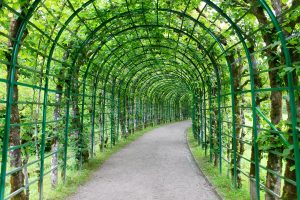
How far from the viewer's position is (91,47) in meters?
8.52

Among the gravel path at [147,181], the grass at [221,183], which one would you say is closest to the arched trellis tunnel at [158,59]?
the grass at [221,183]

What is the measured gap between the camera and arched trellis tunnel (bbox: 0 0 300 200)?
3.95 meters

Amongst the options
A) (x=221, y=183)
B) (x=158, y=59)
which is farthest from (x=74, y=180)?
(x=158, y=59)

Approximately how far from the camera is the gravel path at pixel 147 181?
6023 millimetres

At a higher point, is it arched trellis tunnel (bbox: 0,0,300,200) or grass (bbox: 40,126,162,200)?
arched trellis tunnel (bbox: 0,0,300,200)

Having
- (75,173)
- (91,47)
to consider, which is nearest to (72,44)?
(91,47)

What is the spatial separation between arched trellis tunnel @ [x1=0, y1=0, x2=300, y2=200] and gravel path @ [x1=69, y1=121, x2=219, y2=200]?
765 mm

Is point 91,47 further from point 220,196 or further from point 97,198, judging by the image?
point 220,196

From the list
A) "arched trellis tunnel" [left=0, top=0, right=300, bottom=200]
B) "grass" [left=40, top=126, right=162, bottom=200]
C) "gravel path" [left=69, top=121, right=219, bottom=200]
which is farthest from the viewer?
"gravel path" [left=69, top=121, right=219, bottom=200]

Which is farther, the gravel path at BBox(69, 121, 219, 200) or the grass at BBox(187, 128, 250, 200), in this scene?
the gravel path at BBox(69, 121, 219, 200)

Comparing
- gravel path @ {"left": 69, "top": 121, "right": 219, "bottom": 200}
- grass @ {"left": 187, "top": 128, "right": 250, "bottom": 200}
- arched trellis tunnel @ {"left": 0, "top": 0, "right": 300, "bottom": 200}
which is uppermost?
arched trellis tunnel @ {"left": 0, "top": 0, "right": 300, "bottom": 200}

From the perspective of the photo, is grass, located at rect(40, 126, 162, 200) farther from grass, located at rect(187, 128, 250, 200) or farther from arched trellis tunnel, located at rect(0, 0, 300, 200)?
grass, located at rect(187, 128, 250, 200)

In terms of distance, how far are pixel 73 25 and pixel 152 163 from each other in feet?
16.3

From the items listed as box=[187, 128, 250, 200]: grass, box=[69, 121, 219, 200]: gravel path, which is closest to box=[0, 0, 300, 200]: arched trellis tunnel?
box=[187, 128, 250, 200]: grass
